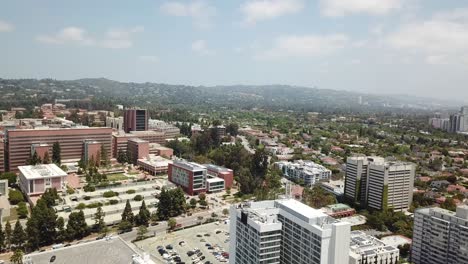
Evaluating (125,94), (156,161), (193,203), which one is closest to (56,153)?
(156,161)

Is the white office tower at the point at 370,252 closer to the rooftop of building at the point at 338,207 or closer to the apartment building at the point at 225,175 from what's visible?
the rooftop of building at the point at 338,207

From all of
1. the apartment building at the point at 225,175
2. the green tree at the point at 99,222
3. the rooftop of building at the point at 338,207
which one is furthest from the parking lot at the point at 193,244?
the apartment building at the point at 225,175

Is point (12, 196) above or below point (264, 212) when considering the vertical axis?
below

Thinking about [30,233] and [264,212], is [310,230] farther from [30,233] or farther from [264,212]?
[30,233]

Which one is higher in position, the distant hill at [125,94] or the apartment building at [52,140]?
the distant hill at [125,94]

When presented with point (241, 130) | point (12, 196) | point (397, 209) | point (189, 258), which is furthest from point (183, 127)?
point (189, 258)

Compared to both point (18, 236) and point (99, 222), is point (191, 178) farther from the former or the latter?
point (18, 236)

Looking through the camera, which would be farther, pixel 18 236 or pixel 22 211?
pixel 22 211
